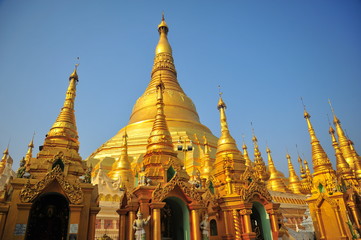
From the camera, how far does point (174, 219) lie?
35.9 ft

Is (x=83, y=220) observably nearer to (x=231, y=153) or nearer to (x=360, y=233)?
(x=231, y=153)

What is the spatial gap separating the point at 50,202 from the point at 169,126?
831 inches

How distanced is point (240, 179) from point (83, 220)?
7385 mm

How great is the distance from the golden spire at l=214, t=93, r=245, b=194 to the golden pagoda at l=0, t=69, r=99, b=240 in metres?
6.26

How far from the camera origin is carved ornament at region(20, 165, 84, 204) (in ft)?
27.7

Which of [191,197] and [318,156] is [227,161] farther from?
[318,156]

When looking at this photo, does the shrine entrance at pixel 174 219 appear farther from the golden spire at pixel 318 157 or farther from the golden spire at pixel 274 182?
the golden spire at pixel 274 182

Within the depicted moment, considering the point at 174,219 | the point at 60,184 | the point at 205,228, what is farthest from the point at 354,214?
the point at 60,184

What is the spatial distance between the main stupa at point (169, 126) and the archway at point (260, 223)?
29.7ft

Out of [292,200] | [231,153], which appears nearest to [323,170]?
[231,153]

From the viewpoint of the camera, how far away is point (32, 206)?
8789mm

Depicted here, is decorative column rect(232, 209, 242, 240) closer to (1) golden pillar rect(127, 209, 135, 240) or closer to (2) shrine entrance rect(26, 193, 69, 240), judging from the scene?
(1) golden pillar rect(127, 209, 135, 240)

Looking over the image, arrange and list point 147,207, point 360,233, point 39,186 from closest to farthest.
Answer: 1. point 39,186
2. point 147,207
3. point 360,233

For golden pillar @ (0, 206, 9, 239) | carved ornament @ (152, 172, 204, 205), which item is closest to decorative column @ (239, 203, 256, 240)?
carved ornament @ (152, 172, 204, 205)
